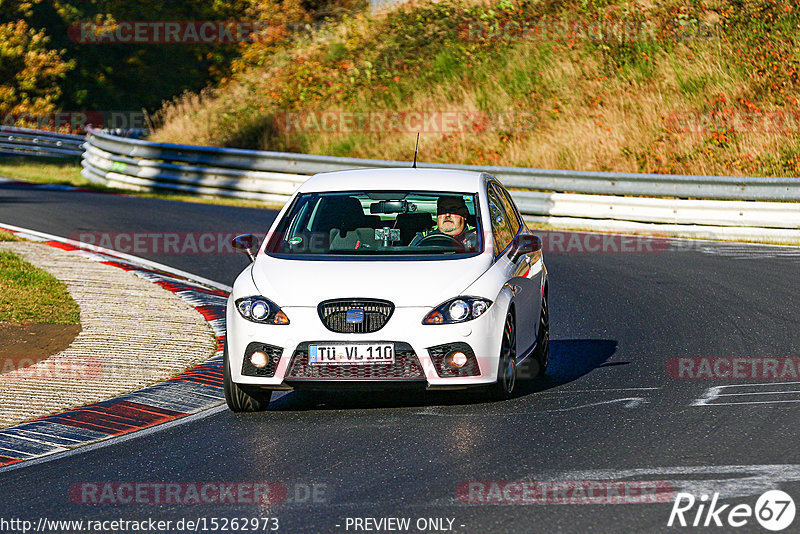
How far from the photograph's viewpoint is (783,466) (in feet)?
20.8

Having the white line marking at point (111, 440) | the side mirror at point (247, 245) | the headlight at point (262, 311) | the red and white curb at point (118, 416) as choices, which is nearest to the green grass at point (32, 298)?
the red and white curb at point (118, 416)

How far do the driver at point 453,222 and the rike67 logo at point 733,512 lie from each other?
3406 millimetres

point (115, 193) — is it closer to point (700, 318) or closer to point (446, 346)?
point (700, 318)

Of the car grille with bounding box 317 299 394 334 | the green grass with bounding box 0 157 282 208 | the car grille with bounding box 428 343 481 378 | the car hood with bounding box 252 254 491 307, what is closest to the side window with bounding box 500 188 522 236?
the car hood with bounding box 252 254 491 307

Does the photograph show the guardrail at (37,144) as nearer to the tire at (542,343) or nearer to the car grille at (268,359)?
the tire at (542,343)

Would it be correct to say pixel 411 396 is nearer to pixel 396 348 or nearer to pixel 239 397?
pixel 396 348

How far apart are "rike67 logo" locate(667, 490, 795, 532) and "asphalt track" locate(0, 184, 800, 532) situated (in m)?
0.07

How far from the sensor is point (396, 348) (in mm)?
7699

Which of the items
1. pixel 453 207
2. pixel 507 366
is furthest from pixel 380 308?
pixel 453 207

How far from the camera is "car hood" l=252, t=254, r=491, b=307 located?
781 cm

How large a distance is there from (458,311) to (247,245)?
1.81 m

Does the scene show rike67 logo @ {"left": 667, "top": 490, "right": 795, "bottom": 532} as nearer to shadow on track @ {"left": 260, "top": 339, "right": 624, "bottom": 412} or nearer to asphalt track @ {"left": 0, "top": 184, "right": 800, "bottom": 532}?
asphalt track @ {"left": 0, "top": 184, "right": 800, "bottom": 532}

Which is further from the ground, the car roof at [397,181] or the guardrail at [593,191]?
the car roof at [397,181]

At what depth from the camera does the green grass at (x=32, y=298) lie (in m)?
11.4
